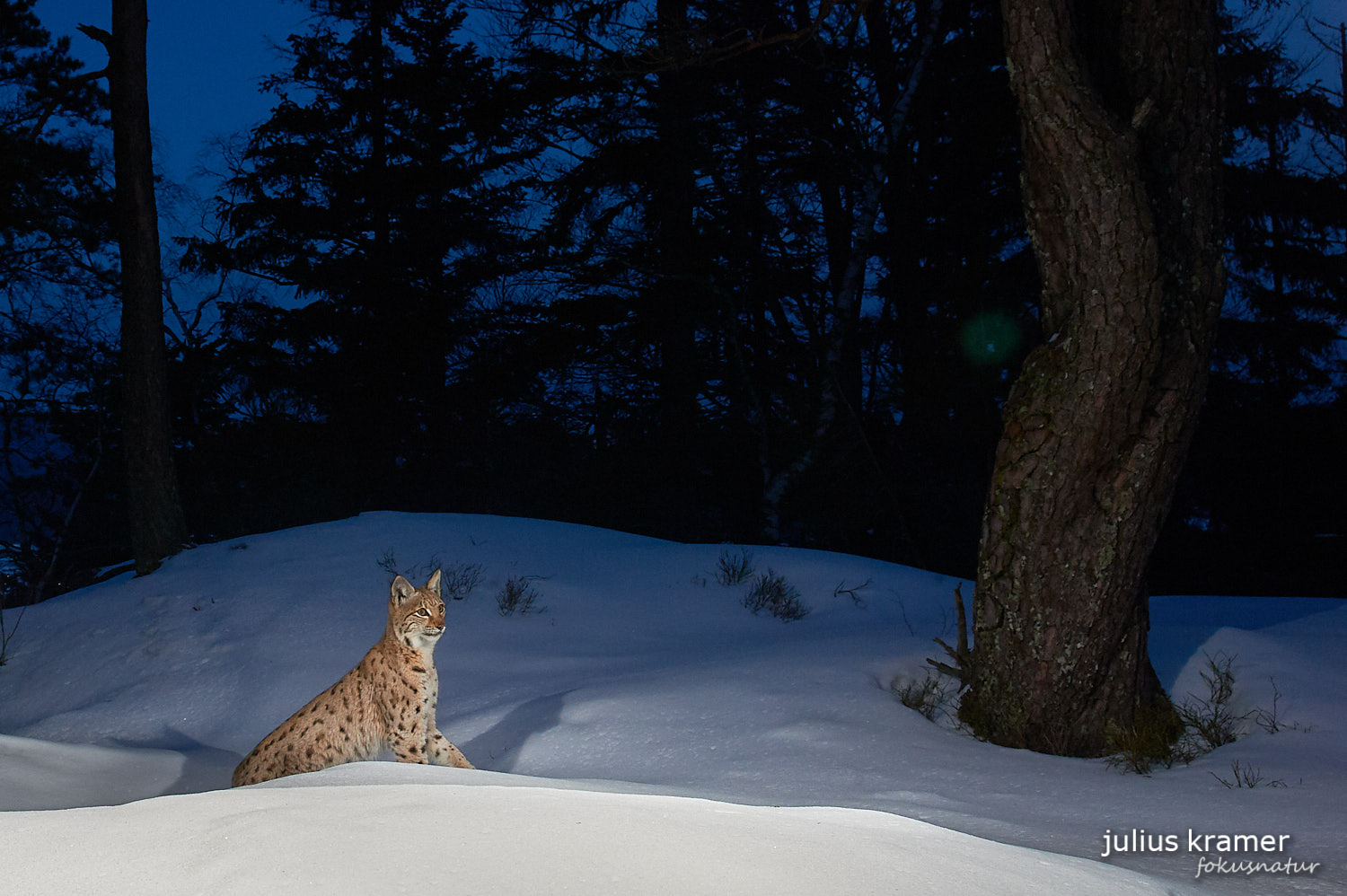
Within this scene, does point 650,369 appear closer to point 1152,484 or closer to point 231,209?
point 231,209

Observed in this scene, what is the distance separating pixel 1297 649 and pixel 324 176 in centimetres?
1793

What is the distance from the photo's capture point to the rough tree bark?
10336mm

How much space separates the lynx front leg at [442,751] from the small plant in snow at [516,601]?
11.9 ft

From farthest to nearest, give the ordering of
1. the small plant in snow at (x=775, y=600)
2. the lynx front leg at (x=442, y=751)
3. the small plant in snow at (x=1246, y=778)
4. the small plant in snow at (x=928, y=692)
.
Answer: the small plant in snow at (x=775, y=600) < the small plant in snow at (x=928, y=692) < the lynx front leg at (x=442, y=751) < the small plant in snow at (x=1246, y=778)

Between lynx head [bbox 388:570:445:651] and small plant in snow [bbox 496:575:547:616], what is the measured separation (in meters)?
3.47

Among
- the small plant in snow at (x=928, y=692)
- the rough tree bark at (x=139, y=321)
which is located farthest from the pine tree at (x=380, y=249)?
the small plant in snow at (x=928, y=692)

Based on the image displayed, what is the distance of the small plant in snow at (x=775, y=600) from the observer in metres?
8.89

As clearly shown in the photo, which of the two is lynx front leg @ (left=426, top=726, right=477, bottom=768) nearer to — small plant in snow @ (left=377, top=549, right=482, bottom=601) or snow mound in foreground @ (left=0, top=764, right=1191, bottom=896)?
snow mound in foreground @ (left=0, top=764, right=1191, bottom=896)

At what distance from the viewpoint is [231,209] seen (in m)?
18.7

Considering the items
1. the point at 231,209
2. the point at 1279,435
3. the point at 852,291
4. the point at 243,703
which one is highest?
the point at 231,209

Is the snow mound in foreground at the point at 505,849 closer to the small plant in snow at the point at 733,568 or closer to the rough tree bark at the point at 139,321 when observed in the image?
the small plant in snow at the point at 733,568

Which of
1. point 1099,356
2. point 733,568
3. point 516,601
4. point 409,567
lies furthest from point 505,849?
point 409,567

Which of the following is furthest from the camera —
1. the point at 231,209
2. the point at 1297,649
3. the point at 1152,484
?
the point at 231,209

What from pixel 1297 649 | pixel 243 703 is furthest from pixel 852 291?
pixel 243 703
